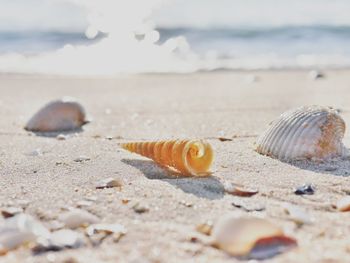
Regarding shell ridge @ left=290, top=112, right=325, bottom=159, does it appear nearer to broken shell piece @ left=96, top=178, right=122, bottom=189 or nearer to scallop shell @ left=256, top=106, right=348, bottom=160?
scallop shell @ left=256, top=106, right=348, bottom=160

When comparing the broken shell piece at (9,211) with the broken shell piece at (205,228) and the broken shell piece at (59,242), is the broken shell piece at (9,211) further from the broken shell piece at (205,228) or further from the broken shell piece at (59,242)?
the broken shell piece at (205,228)

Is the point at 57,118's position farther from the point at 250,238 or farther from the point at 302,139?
the point at 250,238

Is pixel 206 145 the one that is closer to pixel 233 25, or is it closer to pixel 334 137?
pixel 334 137

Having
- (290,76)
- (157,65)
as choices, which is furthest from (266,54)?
(290,76)

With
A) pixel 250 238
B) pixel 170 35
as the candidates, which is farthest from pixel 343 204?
pixel 170 35

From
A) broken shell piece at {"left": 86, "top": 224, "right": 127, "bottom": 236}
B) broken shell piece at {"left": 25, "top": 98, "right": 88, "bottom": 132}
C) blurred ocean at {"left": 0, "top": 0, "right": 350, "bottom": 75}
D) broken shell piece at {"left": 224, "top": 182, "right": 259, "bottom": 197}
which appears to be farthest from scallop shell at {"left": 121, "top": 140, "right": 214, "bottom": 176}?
blurred ocean at {"left": 0, "top": 0, "right": 350, "bottom": 75}
